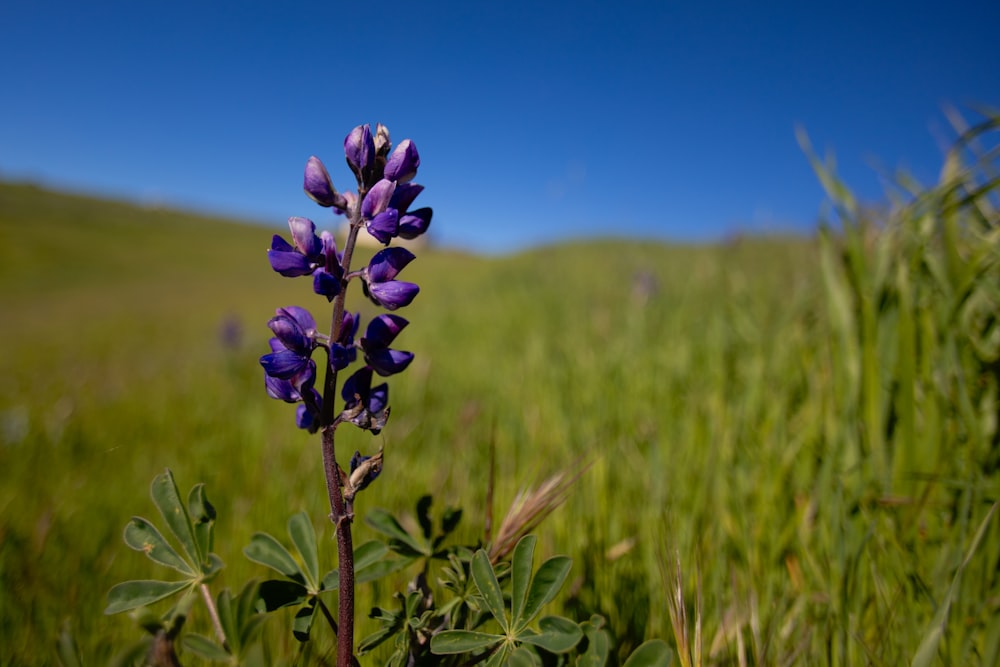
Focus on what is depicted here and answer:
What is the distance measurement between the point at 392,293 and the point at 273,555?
470mm

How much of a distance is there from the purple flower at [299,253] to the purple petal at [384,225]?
0.09 metres

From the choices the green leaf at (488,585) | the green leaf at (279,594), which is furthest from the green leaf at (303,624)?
the green leaf at (488,585)

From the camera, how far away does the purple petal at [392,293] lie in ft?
2.55

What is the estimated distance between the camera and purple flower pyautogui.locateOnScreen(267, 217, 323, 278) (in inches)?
30.1

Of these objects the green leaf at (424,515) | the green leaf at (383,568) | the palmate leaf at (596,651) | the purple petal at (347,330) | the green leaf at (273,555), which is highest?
the purple petal at (347,330)

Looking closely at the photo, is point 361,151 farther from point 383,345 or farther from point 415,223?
point 383,345

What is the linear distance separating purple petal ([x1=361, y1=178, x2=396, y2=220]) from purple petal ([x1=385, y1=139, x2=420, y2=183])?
1.5 inches

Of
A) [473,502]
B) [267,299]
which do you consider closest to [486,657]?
[473,502]

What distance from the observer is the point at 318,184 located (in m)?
0.82

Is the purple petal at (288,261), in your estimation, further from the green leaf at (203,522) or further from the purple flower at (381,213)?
the green leaf at (203,522)

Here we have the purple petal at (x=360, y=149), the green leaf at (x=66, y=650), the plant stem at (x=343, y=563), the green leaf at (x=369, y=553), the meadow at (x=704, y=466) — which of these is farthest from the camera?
the meadow at (x=704, y=466)

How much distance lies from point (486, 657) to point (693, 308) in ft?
13.2

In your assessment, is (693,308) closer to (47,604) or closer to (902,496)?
(902,496)

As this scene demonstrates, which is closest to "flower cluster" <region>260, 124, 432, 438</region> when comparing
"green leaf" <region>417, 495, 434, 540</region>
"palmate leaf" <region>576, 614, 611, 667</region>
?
"green leaf" <region>417, 495, 434, 540</region>
